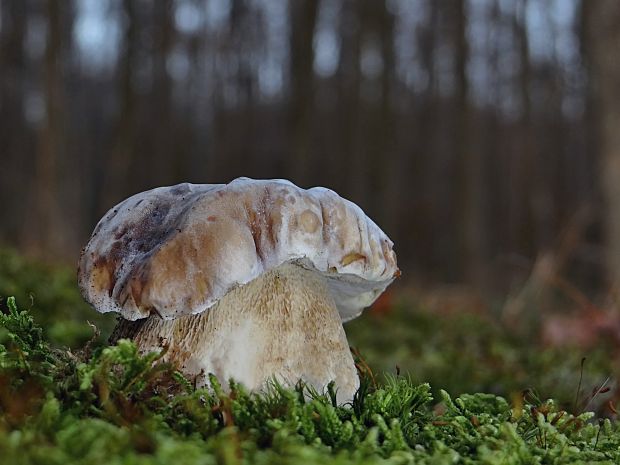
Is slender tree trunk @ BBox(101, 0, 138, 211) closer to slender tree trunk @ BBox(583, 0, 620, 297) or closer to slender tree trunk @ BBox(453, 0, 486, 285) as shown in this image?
slender tree trunk @ BBox(453, 0, 486, 285)

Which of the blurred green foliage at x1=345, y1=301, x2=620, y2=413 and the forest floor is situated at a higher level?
the forest floor

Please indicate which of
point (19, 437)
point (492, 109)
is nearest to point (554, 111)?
point (492, 109)

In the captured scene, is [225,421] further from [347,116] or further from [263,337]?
[347,116]

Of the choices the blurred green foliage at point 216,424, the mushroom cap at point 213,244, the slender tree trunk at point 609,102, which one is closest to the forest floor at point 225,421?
the blurred green foliage at point 216,424

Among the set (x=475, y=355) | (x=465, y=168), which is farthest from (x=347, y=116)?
(x=475, y=355)

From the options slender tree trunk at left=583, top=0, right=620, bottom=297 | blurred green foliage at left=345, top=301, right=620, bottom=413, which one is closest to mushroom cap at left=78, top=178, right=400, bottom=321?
blurred green foliage at left=345, top=301, right=620, bottom=413

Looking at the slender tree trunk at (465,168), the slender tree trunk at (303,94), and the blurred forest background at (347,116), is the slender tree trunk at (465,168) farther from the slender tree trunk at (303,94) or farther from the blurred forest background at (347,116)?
the slender tree trunk at (303,94)
